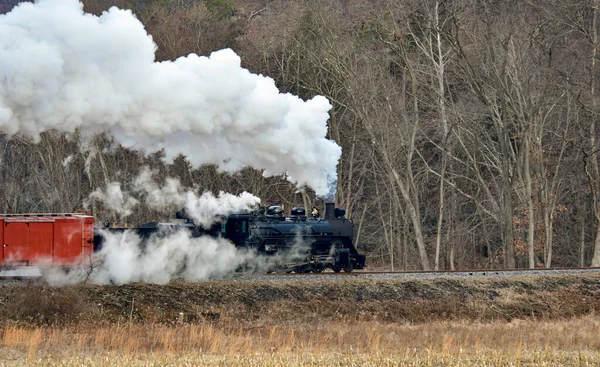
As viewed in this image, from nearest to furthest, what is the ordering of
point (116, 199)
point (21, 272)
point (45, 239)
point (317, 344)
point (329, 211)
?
point (317, 344) → point (21, 272) → point (45, 239) → point (329, 211) → point (116, 199)

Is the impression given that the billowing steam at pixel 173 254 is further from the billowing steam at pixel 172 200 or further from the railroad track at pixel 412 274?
the railroad track at pixel 412 274

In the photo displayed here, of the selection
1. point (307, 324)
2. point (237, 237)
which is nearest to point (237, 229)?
point (237, 237)

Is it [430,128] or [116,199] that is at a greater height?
[430,128]

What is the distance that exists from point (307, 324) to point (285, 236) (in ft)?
21.0

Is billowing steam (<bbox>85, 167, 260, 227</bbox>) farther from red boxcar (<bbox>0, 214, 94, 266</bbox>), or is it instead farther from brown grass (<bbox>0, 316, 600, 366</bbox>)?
brown grass (<bbox>0, 316, 600, 366</bbox>)

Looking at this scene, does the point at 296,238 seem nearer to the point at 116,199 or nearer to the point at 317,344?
the point at 317,344

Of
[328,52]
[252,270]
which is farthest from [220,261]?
[328,52]

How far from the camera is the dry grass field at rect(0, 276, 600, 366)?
804 inches

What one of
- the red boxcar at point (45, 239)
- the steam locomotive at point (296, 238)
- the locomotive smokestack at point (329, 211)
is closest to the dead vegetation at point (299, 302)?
the red boxcar at point (45, 239)

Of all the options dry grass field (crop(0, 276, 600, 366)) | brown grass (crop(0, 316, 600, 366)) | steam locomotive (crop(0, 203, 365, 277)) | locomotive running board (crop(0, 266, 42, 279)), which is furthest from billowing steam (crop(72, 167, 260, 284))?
brown grass (crop(0, 316, 600, 366))

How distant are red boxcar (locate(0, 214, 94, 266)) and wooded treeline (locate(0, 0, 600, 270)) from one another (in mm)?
18093

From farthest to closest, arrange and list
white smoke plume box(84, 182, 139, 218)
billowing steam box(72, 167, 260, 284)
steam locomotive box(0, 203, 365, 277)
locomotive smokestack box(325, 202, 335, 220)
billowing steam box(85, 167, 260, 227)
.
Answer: white smoke plume box(84, 182, 139, 218), locomotive smokestack box(325, 202, 335, 220), billowing steam box(85, 167, 260, 227), billowing steam box(72, 167, 260, 284), steam locomotive box(0, 203, 365, 277)

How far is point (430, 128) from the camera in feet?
183

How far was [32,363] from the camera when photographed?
62.4 feet
